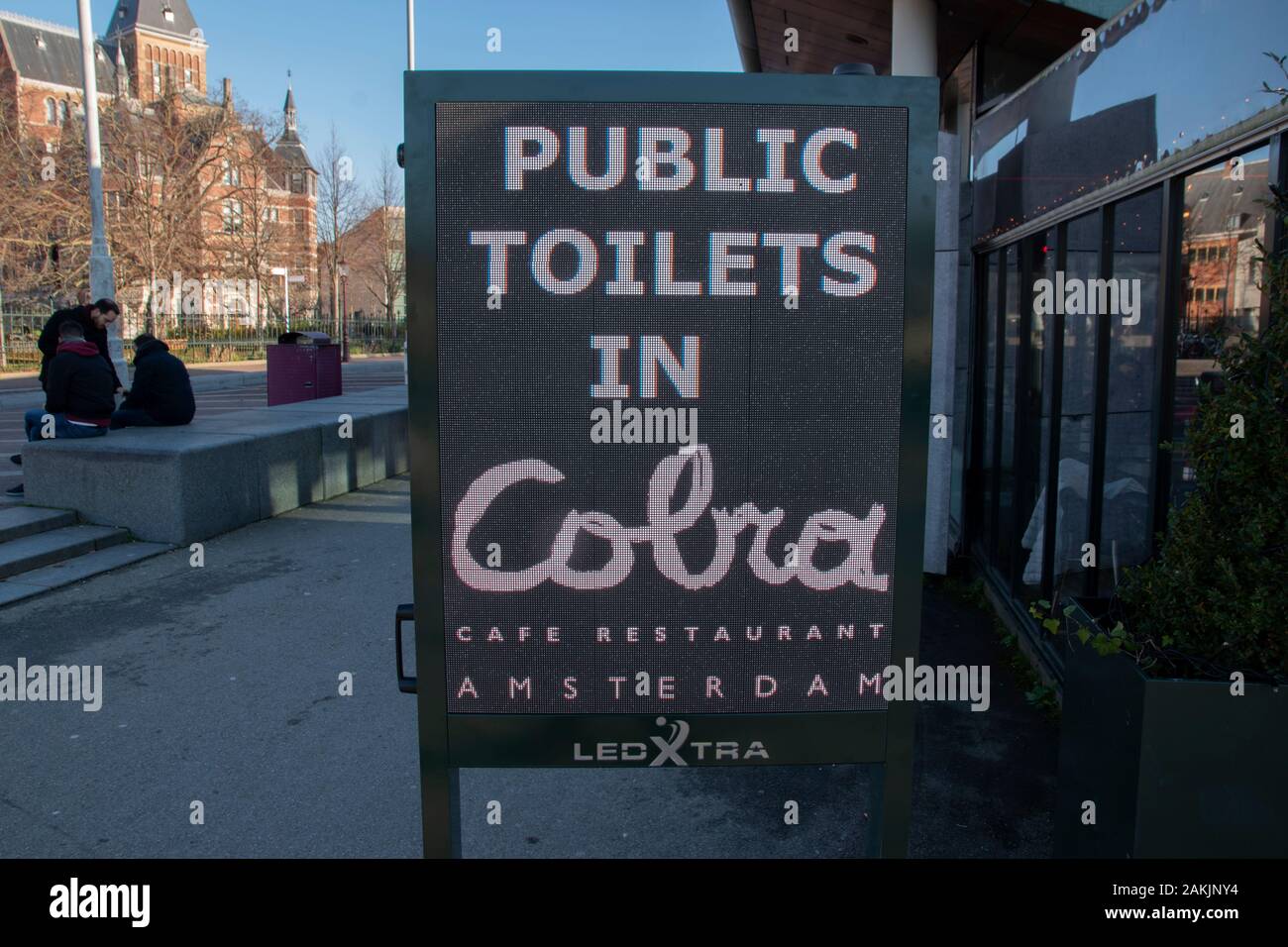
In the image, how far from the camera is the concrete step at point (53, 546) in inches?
299

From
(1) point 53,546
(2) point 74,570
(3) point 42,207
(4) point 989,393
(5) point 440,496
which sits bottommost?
(2) point 74,570

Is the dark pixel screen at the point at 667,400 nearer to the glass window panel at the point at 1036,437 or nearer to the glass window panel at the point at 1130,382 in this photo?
the glass window panel at the point at 1130,382

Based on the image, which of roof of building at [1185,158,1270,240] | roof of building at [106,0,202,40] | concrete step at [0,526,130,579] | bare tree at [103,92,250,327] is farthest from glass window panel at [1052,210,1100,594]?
roof of building at [106,0,202,40]

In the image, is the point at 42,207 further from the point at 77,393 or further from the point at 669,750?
the point at 669,750

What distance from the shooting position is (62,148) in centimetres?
3756

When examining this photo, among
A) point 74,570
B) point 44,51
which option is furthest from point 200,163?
point 44,51

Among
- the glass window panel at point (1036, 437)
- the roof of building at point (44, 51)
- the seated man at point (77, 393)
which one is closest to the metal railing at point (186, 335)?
the seated man at point (77, 393)

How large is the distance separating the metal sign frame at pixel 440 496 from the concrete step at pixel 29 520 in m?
7.09

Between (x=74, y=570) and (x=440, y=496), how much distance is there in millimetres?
6637

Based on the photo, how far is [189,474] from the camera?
868cm

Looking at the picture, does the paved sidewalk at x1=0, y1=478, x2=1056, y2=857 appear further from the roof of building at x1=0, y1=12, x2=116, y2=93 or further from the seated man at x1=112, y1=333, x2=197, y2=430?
the roof of building at x1=0, y1=12, x2=116, y2=93

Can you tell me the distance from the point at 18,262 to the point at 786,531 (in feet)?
140

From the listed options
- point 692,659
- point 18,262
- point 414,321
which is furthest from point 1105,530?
point 18,262
